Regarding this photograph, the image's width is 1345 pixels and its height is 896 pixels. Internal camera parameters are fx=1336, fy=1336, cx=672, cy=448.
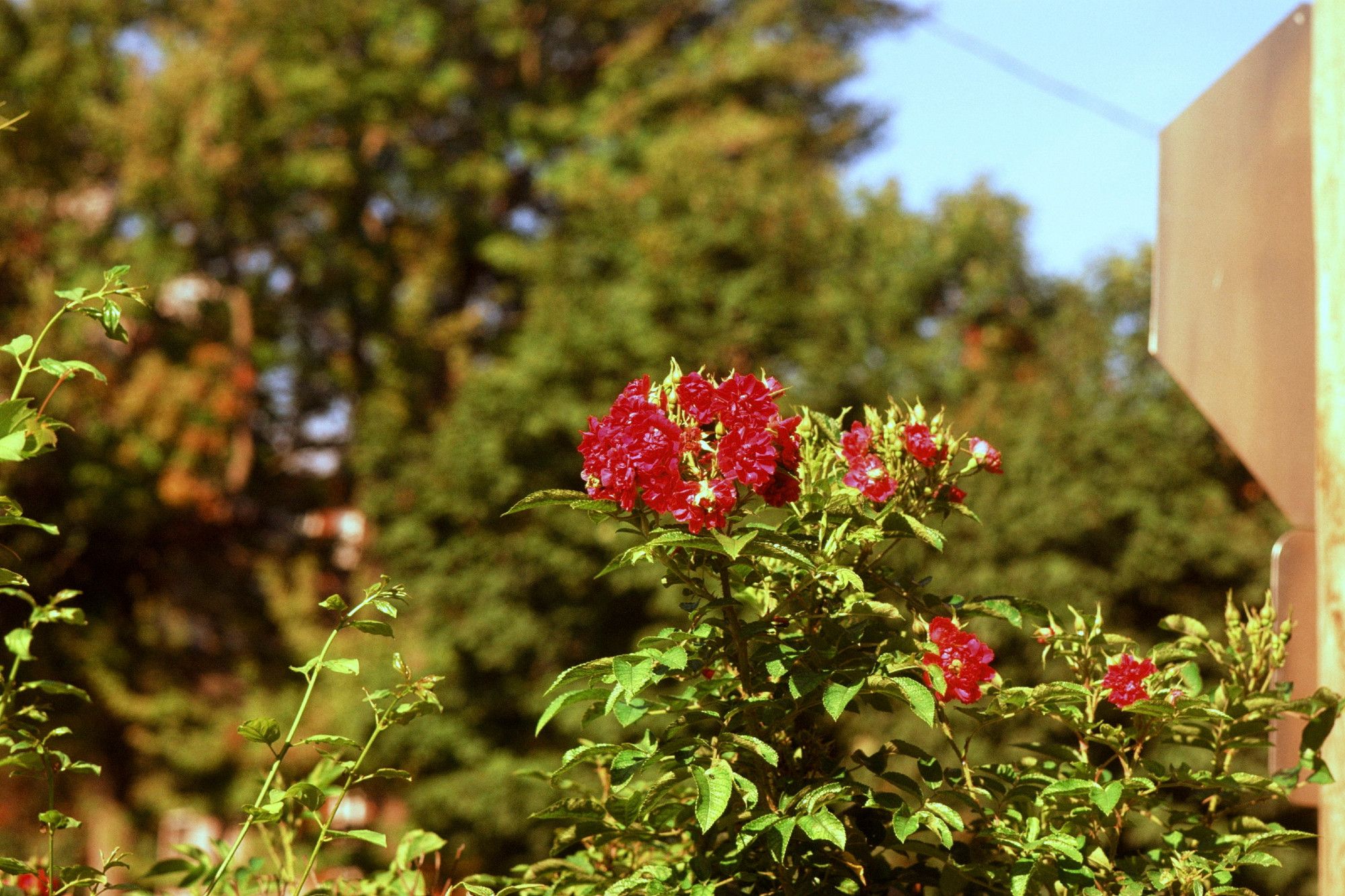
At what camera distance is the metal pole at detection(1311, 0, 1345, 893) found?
2607 millimetres

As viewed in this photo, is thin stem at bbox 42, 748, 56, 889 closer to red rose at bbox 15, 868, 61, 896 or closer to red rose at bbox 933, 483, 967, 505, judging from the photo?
red rose at bbox 15, 868, 61, 896

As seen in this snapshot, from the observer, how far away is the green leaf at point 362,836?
6.15ft

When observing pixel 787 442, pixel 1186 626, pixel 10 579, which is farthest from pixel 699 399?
pixel 1186 626

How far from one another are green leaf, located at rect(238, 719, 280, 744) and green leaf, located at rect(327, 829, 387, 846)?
0.16 meters

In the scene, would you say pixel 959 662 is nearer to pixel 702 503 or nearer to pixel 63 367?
pixel 702 503

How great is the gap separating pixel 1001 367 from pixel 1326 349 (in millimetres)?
7241

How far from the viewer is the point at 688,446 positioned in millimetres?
1844

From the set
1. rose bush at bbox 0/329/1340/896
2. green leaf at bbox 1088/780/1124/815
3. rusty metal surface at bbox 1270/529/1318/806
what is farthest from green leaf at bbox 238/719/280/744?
rusty metal surface at bbox 1270/529/1318/806

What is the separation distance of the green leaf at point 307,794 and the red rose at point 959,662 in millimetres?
881

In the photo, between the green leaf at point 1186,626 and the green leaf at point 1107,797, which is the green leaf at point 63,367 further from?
the green leaf at point 1186,626

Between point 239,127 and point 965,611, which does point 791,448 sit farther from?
point 239,127

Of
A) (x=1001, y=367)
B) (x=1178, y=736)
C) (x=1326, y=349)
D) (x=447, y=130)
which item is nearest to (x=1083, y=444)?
(x=1001, y=367)

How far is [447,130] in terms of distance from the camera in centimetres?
1533

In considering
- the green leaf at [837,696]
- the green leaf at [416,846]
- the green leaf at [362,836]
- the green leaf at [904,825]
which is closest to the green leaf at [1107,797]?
the green leaf at [904,825]
